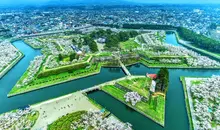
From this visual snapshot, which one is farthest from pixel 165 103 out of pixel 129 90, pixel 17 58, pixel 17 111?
pixel 17 58

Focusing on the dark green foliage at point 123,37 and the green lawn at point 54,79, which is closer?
the green lawn at point 54,79

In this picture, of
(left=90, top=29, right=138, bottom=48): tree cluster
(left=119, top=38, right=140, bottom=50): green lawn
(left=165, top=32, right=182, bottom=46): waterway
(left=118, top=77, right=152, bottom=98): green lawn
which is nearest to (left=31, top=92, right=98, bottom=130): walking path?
(left=118, top=77, right=152, bottom=98): green lawn

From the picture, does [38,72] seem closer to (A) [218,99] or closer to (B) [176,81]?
(B) [176,81]

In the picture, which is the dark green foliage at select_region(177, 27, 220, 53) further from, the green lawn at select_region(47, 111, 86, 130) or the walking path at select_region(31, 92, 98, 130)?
the green lawn at select_region(47, 111, 86, 130)

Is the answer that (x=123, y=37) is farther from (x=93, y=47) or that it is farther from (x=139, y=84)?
(x=139, y=84)

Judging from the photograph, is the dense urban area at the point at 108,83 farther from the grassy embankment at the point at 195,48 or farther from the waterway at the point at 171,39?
the waterway at the point at 171,39

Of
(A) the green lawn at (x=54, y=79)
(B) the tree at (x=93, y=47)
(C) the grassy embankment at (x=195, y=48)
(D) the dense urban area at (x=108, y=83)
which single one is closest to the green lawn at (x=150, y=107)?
(D) the dense urban area at (x=108, y=83)
